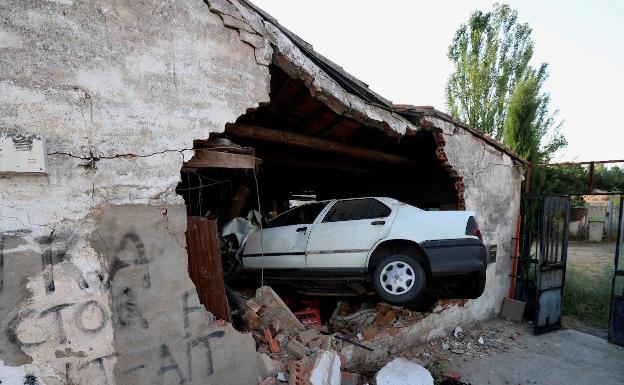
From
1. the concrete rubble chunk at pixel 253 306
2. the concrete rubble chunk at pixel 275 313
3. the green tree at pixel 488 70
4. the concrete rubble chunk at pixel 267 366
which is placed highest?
the green tree at pixel 488 70

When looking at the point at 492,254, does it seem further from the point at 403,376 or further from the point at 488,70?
the point at 488,70

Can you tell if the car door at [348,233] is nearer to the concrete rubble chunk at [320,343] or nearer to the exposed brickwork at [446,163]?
the concrete rubble chunk at [320,343]

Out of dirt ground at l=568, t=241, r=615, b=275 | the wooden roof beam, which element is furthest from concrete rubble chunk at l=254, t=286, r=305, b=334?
dirt ground at l=568, t=241, r=615, b=275

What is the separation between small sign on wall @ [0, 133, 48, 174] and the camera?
2.27 metres

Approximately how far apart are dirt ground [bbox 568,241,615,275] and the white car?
29.9ft

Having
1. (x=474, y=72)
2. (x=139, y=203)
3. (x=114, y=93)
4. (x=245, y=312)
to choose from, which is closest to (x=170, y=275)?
(x=139, y=203)

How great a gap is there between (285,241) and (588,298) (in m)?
8.03

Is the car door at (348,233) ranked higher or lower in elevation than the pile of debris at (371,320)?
higher

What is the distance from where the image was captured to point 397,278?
14.1ft

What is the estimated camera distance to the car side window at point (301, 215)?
5.25m

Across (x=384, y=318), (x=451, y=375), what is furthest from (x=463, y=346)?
(x=384, y=318)

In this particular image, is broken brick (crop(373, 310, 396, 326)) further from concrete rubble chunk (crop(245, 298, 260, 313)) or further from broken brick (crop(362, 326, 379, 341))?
concrete rubble chunk (crop(245, 298, 260, 313))

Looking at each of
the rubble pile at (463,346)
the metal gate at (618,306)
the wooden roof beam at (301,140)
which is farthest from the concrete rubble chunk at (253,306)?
the metal gate at (618,306)

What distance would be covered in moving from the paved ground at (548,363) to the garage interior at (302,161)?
94.2 inches
